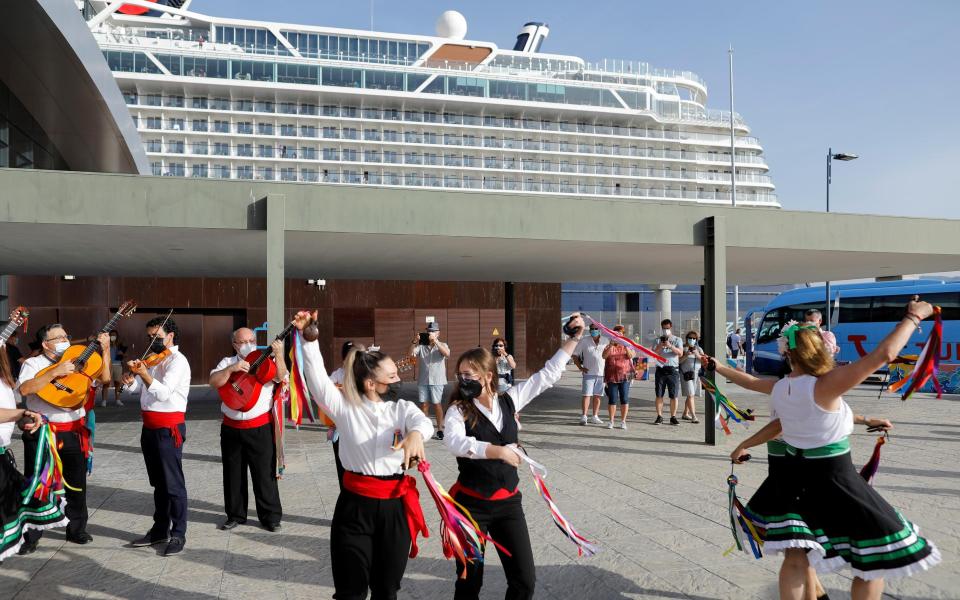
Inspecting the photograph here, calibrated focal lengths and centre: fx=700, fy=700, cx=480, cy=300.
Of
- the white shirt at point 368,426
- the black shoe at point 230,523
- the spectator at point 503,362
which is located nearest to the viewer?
the white shirt at point 368,426

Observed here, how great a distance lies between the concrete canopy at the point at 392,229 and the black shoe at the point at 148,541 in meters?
4.40

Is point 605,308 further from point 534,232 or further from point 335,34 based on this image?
point 534,232

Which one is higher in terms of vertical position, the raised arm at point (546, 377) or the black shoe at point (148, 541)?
the raised arm at point (546, 377)

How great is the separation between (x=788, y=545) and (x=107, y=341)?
490cm

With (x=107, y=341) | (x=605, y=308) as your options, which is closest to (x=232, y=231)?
(x=107, y=341)

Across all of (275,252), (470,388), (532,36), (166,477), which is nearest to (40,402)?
(166,477)

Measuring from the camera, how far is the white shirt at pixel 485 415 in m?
3.48

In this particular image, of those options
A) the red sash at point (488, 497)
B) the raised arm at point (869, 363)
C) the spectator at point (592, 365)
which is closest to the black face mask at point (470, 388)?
the red sash at point (488, 497)

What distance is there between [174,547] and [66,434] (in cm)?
121

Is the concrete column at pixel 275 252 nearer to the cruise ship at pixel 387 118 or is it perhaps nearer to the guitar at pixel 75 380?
the guitar at pixel 75 380

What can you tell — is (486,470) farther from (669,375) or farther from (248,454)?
(669,375)

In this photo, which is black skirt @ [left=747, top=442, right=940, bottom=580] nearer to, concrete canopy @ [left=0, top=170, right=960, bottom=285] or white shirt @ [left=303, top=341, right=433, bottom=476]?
white shirt @ [left=303, top=341, right=433, bottom=476]

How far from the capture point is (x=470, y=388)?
12.0ft

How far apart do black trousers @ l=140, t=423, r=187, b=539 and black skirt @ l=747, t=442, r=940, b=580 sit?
166 inches
